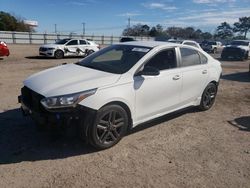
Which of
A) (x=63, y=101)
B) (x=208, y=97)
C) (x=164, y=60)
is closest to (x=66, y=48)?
(x=208, y=97)

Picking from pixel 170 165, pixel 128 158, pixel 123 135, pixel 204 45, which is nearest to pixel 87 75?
pixel 123 135

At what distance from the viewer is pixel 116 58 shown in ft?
18.1

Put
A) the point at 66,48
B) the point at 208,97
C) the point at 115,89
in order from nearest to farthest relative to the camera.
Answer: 1. the point at 115,89
2. the point at 208,97
3. the point at 66,48

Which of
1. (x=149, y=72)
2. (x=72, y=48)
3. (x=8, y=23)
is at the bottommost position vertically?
(x=72, y=48)

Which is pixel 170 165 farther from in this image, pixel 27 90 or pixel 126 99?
pixel 27 90

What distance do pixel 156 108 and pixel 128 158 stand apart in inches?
51.1

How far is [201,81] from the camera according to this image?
6363mm

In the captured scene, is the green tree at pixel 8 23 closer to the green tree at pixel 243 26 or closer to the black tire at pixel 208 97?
the black tire at pixel 208 97

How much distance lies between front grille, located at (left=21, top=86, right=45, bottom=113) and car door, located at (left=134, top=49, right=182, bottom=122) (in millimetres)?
1547

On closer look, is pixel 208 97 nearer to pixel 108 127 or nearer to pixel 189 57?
pixel 189 57

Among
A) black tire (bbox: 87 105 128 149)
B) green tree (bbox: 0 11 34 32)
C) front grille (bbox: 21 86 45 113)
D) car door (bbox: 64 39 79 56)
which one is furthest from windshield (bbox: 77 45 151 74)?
green tree (bbox: 0 11 34 32)

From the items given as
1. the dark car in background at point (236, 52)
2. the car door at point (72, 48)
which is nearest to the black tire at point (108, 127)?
the car door at point (72, 48)

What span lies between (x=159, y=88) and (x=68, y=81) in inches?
65.9

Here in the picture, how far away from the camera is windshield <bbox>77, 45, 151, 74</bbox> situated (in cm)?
503
